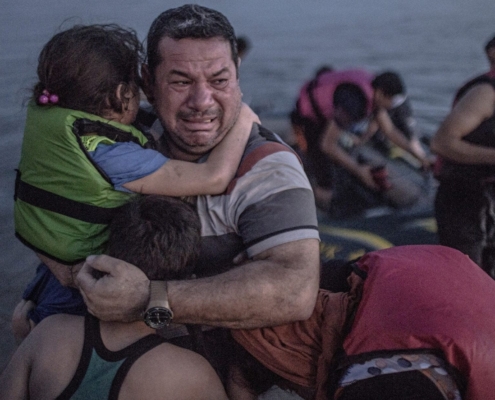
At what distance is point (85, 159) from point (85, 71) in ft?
1.07

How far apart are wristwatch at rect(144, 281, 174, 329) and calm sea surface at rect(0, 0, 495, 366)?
196cm

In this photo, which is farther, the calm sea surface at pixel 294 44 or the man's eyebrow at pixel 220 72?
the calm sea surface at pixel 294 44

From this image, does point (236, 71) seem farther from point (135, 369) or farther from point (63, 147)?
point (135, 369)

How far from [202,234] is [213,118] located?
0.46 m

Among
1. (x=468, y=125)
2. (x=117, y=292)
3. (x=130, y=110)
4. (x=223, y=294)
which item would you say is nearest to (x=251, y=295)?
(x=223, y=294)

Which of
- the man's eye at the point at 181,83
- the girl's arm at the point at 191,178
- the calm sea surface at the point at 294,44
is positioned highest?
the man's eye at the point at 181,83

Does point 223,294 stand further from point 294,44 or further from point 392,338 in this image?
point 294,44

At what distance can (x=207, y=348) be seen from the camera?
2.19m

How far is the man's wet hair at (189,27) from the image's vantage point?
231cm

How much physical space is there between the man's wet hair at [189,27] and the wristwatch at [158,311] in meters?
0.92

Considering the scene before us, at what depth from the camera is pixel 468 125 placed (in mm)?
3299

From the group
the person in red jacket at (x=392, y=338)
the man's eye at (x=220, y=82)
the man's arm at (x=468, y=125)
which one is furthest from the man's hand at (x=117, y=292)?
the man's arm at (x=468, y=125)

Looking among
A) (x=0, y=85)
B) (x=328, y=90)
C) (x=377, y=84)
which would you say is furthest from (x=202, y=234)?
(x=0, y=85)

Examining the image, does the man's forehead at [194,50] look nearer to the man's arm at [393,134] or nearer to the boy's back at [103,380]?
Answer: the boy's back at [103,380]
